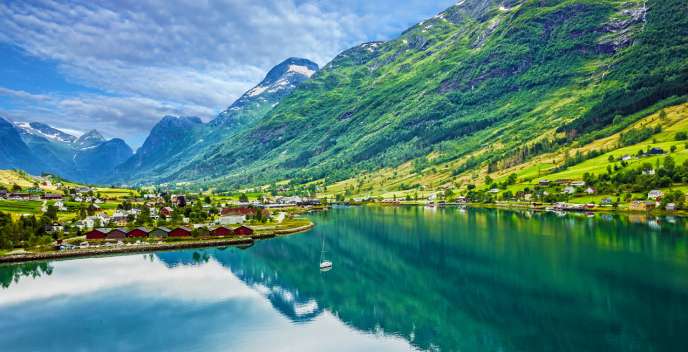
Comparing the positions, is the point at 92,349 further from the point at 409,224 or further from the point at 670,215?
the point at 670,215

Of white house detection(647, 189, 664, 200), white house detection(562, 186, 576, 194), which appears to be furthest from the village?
white house detection(647, 189, 664, 200)

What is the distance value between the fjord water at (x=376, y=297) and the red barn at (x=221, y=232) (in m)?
10.0

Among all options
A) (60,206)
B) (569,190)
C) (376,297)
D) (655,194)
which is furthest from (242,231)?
(569,190)

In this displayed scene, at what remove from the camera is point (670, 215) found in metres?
121

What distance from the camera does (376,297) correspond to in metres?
64.5

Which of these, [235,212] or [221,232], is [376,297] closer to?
[221,232]

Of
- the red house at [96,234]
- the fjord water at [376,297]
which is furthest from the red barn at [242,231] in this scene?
the red house at [96,234]

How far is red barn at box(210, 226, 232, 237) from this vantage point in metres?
113

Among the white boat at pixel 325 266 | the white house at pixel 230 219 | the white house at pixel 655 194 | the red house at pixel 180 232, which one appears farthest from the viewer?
the white house at pixel 230 219

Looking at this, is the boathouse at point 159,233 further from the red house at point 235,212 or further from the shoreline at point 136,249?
the red house at point 235,212

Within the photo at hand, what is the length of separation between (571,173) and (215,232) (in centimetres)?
14300

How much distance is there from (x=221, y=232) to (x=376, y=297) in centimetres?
5894

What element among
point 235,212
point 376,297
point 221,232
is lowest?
point 376,297

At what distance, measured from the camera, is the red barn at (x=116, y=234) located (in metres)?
107
